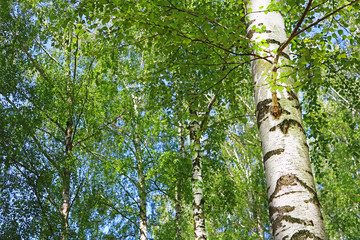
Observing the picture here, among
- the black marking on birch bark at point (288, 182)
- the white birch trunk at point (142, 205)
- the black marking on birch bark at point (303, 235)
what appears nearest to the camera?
the black marking on birch bark at point (303, 235)

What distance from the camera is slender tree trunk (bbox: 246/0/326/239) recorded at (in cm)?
172

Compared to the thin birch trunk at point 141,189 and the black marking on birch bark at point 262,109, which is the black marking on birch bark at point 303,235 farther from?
the thin birch trunk at point 141,189

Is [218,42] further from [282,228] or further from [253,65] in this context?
[282,228]


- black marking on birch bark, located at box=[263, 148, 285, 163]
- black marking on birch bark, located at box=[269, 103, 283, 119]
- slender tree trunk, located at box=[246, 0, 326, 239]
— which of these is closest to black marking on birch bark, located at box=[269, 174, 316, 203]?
slender tree trunk, located at box=[246, 0, 326, 239]

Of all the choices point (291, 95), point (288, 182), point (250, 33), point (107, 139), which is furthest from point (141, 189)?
point (288, 182)

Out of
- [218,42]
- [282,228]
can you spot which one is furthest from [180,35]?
[282,228]

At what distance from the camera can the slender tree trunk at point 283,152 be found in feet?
5.64

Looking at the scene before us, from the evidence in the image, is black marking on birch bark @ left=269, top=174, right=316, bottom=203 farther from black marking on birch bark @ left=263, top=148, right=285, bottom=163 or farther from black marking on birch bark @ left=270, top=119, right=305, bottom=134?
black marking on birch bark @ left=270, top=119, right=305, bottom=134

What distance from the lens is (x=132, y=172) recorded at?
9.98 m

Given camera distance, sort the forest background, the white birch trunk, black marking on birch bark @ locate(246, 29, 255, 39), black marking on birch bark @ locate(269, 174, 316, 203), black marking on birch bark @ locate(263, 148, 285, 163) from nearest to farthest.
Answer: black marking on birch bark @ locate(269, 174, 316, 203)
black marking on birch bark @ locate(263, 148, 285, 163)
black marking on birch bark @ locate(246, 29, 255, 39)
the forest background
the white birch trunk

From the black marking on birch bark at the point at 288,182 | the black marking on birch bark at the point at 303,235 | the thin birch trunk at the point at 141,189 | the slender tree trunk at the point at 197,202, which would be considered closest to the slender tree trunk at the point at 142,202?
the thin birch trunk at the point at 141,189

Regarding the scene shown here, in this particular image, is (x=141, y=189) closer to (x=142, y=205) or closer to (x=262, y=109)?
(x=142, y=205)

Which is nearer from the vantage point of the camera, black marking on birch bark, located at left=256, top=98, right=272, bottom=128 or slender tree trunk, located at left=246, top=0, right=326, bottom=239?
slender tree trunk, located at left=246, top=0, right=326, bottom=239

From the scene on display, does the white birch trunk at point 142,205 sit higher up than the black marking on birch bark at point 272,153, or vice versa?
the white birch trunk at point 142,205
